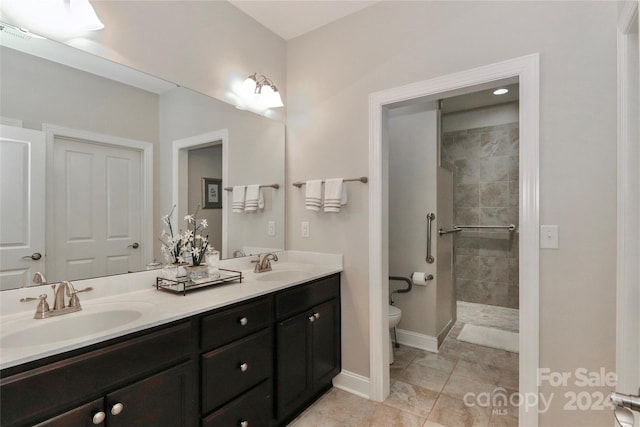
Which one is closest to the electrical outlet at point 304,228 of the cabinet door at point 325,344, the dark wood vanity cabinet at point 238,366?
the cabinet door at point 325,344

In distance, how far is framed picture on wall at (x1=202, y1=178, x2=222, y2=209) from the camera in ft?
6.61

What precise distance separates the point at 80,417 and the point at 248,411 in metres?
0.76

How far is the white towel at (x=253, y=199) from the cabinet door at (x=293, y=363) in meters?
0.89

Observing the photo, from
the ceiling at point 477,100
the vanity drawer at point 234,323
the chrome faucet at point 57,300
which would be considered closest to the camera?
the chrome faucet at point 57,300

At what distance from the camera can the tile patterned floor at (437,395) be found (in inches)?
73.3

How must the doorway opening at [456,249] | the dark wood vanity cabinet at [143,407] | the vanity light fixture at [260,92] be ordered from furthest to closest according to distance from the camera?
the doorway opening at [456,249], the vanity light fixture at [260,92], the dark wood vanity cabinet at [143,407]

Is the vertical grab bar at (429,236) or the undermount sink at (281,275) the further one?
the vertical grab bar at (429,236)

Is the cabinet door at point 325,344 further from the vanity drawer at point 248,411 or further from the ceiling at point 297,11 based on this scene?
the ceiling at point 297,11

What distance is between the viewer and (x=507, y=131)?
12.6 feet

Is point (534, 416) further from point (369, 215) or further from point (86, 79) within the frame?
point (86, 79)

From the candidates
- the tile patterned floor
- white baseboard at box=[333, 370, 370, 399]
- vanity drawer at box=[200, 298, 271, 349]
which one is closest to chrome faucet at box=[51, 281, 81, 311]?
vanity drawer at box=[200, 298, 271, 349]

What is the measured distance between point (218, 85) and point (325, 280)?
1.51 metres

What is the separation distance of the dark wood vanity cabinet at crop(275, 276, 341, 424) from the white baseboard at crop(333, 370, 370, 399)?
6cm

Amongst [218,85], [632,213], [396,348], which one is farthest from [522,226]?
[218,85]
